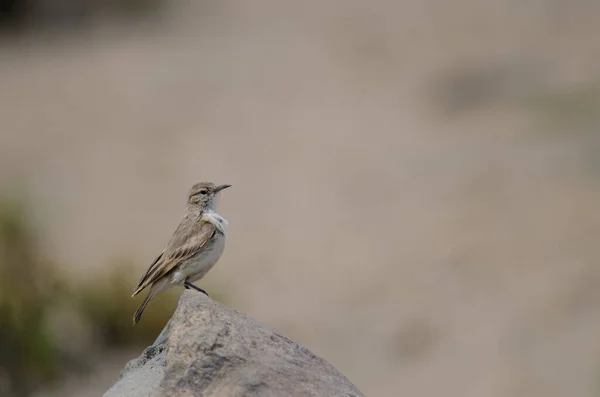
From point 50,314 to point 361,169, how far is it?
682cm

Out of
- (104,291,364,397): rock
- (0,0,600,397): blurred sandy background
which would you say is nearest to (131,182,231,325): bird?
(104,291,364,397): rock

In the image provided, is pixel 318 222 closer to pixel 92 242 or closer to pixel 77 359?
pixel 92 242

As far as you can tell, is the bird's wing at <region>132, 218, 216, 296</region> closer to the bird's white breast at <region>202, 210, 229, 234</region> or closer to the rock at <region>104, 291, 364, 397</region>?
the bird's white breast at <region>202, 210, 229, 234</region>

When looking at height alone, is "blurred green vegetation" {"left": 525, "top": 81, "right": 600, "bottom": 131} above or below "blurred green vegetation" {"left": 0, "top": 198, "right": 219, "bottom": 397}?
above

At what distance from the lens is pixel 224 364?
19.3ft

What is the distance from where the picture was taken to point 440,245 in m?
15.8

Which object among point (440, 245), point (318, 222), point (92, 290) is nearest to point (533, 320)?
point (440, 245)

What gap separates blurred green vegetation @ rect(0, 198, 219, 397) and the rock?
6698 mm

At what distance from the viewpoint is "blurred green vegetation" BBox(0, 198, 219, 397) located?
500 inches

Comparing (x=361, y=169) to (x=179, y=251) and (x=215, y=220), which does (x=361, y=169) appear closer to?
(x=215, y=220)

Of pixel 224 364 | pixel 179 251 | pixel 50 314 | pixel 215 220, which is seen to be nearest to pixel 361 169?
pixel 50 314

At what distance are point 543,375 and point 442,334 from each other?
5.38 ft

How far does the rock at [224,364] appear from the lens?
582 centimetres

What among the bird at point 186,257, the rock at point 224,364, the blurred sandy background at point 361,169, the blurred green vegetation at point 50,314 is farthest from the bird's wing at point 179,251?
the blurred green vegetation at point 50,314
